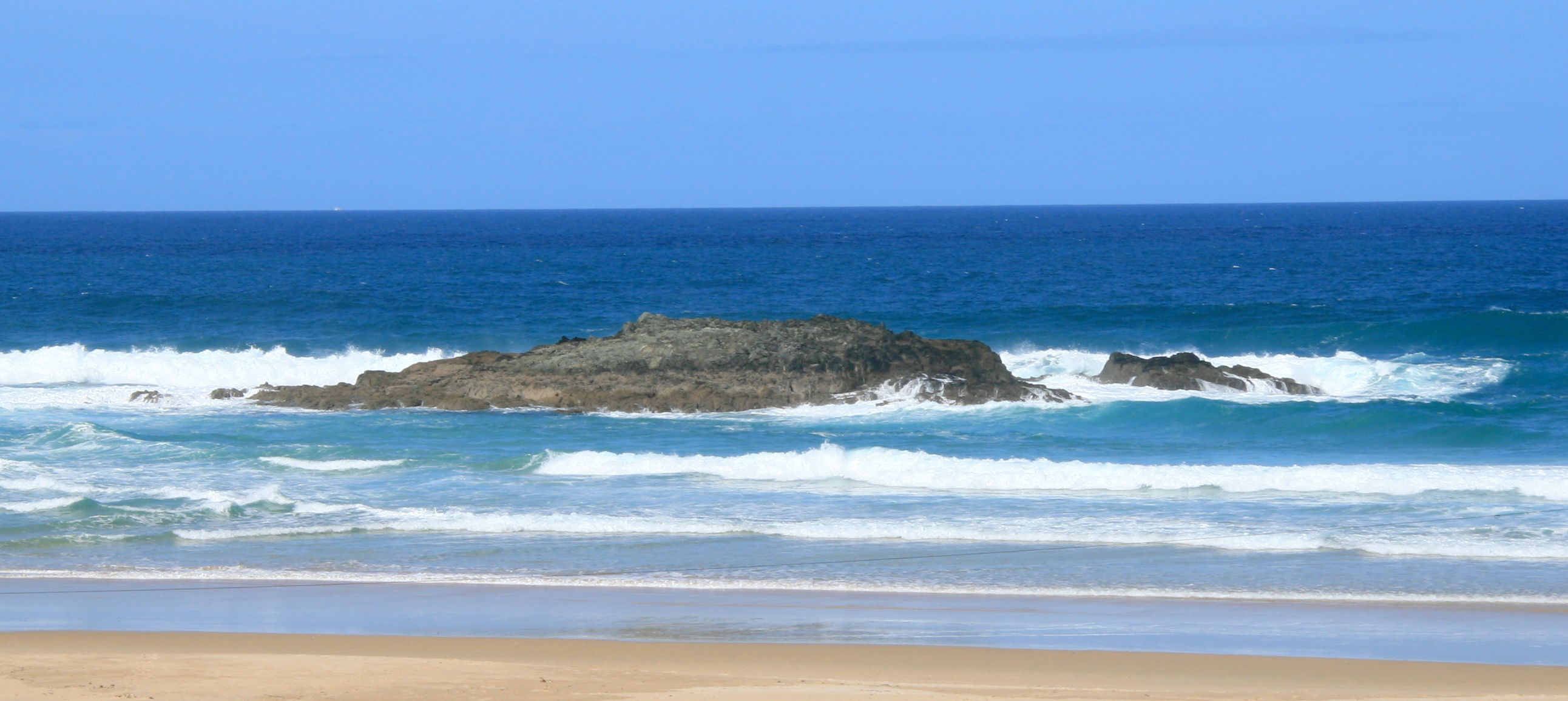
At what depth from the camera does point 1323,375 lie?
25.8m

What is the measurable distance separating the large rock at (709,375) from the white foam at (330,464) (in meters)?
4.80

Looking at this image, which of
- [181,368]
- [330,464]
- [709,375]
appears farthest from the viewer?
[181,368]

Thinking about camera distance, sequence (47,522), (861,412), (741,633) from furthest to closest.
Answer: (861,412) → (47,522) → (741,633)

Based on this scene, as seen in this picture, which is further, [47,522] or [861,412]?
[861,412]

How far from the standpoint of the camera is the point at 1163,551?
12.1 m

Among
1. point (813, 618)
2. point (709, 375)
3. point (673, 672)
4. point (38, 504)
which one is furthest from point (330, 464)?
point (673, 672)

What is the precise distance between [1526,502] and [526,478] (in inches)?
428

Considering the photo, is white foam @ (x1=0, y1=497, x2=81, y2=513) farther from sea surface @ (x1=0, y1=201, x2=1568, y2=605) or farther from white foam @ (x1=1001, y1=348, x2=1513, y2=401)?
white foam @ (x1=1001, y1=348, x2=1513, y2=401)

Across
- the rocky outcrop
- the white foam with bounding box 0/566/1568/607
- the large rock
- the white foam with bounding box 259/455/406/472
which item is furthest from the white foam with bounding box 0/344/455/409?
the white foam with bounding box 0/566/1568/607

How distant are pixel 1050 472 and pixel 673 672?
8.54 meters

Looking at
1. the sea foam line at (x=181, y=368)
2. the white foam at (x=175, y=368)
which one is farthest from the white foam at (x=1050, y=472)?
the sea foam line at (x=181, y=368)

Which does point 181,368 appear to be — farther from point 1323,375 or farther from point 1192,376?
point 1323,375

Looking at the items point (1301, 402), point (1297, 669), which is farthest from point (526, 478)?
point (1301, 402)

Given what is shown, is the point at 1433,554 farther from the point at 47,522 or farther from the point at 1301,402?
the point at 47,522
